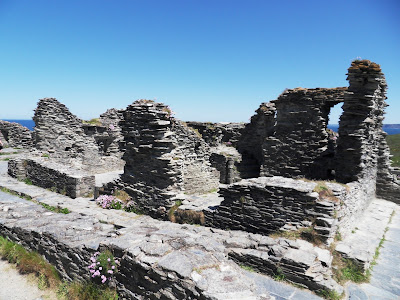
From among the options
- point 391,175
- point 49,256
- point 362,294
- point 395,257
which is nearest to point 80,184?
point 49,256

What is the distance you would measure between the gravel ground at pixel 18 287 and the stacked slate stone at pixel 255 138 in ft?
48.8

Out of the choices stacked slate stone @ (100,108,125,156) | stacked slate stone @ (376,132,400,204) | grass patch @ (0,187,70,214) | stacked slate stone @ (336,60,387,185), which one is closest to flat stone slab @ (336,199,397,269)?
stacked slate stone @ (376,132,400,204)

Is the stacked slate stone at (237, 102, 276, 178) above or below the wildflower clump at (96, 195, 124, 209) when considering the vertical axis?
above

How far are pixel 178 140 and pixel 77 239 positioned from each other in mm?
6757

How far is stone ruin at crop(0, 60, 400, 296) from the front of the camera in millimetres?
7762

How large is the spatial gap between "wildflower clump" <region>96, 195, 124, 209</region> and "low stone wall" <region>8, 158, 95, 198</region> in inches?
56.2

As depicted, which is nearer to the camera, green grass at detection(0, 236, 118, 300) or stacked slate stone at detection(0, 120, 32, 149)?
green grass at detection(0, 236, 118, 300)

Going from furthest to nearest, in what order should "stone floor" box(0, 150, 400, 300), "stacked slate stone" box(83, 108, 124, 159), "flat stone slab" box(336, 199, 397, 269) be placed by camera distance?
"stacked slate stone" box(83, 108, 124, 159) < "flat stone slab" box(336, 199, 397, 269) < "stone floor" box(0, 150, 400, 300)

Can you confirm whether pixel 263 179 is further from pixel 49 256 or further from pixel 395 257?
pixel 49 256

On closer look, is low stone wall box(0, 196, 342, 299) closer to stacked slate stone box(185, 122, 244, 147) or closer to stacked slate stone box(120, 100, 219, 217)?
stacked slate stone box(120, 100, 219, 217)

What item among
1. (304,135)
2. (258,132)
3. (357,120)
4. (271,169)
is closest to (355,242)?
(357,120)

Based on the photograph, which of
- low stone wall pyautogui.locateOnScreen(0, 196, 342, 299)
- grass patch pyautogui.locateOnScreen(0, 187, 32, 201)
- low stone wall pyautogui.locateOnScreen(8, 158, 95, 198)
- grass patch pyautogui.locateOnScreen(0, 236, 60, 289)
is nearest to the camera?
low stone wall pyautogui.locateOnScreen(0, 196, 342, 299)

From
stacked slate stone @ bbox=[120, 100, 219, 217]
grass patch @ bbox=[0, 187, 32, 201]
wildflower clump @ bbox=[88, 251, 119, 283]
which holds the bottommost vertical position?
grass patch @ bbox=[0, 187, 32, 201]

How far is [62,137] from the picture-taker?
1847cm
